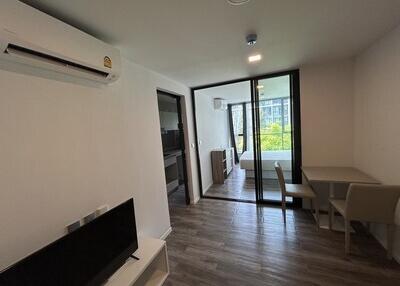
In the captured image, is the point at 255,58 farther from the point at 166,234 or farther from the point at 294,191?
the point at 166,234

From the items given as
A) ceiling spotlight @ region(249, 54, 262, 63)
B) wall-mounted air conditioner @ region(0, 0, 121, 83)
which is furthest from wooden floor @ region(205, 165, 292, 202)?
wall-mounted air conditioner @ region(0, 0, 121, 83)

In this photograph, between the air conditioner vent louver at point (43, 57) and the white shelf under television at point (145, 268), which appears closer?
the air conditioner vent louver at point (43, 57)

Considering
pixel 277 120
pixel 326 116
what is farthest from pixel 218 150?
pixel 326 116

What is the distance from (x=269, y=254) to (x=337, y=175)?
1.43m

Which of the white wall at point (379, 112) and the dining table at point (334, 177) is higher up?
the white wall at point (379, 112)

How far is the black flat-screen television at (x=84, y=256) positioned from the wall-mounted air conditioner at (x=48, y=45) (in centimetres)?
110

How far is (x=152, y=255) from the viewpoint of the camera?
164cm

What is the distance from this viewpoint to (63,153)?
4.54 feet

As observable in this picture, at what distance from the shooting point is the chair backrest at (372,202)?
1827 mm

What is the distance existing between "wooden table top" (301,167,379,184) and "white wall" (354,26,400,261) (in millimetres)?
99

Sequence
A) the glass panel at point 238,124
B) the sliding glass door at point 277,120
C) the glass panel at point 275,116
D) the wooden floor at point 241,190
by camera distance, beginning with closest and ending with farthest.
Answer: the sliding glass door at point 277,120 < the glass panel at point 275,116 < the wooden floor at point 241,190 < the glass panel at point 238,124

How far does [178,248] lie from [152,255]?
2.80ft

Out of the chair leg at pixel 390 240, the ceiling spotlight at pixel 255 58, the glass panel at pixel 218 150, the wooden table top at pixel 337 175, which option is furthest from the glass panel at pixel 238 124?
the chair leg at pixel 390 240

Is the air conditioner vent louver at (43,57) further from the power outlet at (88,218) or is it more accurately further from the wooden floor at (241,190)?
the wooden floor at (241,190)
